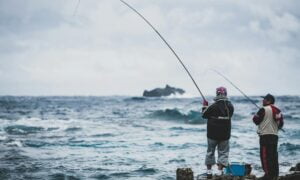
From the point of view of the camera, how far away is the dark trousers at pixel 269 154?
619 centimetres

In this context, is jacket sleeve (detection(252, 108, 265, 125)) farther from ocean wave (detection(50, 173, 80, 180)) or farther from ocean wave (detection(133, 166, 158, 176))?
ocean wave (detection(50, 173, 80, 180))

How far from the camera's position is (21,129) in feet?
71.8

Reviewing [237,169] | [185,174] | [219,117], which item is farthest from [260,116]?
[185,174]

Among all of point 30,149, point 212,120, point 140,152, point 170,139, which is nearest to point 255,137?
point 170,139

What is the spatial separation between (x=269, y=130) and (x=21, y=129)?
60.5 feet

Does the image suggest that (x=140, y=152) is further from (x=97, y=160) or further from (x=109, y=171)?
(x=109, y=171)

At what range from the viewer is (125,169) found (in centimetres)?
1063

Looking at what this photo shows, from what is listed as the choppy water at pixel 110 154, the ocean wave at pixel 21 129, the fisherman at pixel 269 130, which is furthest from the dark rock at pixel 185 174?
the ocean wave at pixel 21 129

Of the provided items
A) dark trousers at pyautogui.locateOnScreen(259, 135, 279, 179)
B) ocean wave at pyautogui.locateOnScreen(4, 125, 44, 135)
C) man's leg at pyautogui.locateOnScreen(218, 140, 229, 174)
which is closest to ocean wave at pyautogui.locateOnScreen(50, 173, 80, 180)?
man's leg at pyautogui.locateOnScreen(218, 140, 229, 174)

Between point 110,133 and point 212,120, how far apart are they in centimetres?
1386

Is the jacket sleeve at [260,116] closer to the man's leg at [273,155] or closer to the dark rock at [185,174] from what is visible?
the man's leg at [273,155]

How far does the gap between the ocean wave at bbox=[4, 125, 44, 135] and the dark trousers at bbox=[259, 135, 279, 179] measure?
16.1 metres

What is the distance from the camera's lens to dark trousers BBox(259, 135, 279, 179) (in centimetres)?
619

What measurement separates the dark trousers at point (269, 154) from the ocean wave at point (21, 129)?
1611cm
